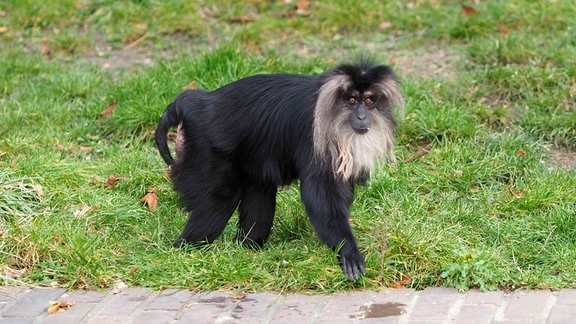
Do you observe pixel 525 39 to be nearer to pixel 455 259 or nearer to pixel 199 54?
pixel 199 54

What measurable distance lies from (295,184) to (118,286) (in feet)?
5.49

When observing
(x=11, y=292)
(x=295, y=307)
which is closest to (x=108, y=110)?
(x=11, y=292)

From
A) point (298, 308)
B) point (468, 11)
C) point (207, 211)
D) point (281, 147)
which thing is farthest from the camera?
point (468, 11)

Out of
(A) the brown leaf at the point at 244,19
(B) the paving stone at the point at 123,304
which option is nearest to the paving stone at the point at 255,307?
(B) the paving stone at the point at 123,304

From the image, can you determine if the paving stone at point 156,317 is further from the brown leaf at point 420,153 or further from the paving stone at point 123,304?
the brown leaf at point 420,153

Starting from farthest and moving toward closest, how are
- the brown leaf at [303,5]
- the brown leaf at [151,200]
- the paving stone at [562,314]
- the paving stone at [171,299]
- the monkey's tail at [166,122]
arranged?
the brown leaf at [303,5] → the brown leaf at [151,200] → the monkey's tail at [166,122] → the paving stone at [171,299] → the paving stone at [562,314]

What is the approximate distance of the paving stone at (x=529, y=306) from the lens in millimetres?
4742

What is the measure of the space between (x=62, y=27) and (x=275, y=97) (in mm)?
4609

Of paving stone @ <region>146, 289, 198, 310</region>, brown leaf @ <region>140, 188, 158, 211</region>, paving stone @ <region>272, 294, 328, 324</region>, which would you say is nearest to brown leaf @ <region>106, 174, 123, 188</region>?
brown leaf @ <region>140, 188, 158, 211</region>

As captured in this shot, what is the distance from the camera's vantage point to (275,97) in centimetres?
567

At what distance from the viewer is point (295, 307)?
5008mm

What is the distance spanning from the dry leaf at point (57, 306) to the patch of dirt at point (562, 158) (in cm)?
361

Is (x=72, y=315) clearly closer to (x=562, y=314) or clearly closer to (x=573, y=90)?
(x=562, y=314)

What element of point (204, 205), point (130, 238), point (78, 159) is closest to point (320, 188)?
point (204, 205)
